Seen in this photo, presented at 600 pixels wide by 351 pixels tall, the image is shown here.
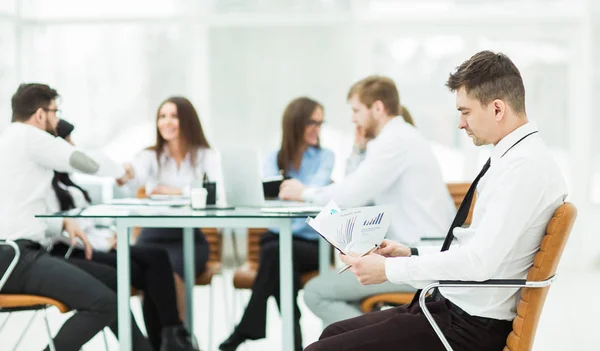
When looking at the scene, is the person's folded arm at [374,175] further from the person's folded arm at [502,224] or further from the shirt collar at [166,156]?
the shirt collar at [166,156]

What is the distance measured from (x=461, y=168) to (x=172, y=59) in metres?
2.84

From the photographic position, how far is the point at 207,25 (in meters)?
6.98

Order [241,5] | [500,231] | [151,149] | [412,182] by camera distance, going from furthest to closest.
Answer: [241,5]
[151,149]
[412,182]
[500,231]

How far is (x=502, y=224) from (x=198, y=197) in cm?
170

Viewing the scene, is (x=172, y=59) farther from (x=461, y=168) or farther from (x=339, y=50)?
(x=461, y=168)

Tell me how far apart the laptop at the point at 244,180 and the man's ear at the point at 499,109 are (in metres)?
1.31

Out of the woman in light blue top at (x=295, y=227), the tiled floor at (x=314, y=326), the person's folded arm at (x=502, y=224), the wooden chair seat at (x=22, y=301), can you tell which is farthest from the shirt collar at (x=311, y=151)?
the person's folded arm at (x=502, y=224)

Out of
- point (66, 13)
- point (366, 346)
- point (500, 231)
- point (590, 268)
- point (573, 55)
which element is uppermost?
point (66, 13)

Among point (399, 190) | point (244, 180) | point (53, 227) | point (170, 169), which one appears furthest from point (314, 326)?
point (53, 227)

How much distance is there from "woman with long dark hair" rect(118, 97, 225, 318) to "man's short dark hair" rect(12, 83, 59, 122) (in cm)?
81

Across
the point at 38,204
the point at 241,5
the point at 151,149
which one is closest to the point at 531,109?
the point at 241,5

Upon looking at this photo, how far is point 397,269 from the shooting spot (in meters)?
2.16

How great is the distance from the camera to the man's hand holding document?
2.23 m

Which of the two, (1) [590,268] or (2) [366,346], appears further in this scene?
(1) [590,268]
